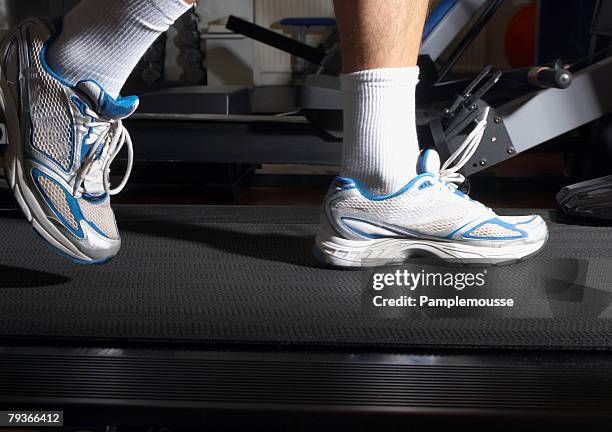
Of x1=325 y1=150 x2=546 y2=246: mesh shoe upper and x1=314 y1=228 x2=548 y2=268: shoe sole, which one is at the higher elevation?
x1=325 y1=150 x2=546 y2=246: mesh shoe upper

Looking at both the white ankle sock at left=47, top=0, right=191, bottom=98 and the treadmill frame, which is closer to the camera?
the treadmill frame

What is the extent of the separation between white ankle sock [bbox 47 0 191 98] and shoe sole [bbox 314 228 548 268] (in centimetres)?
43

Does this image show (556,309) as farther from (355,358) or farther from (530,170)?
(530,170)

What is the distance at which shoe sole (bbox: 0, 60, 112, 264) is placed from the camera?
39.4 inches

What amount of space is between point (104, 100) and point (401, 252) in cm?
54

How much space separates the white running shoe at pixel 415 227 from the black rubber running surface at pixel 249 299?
43 mm

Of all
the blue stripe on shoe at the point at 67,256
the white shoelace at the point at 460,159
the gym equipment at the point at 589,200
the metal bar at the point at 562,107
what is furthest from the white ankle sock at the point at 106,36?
the metal bar at the point at 562,107

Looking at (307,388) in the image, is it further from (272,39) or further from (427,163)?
(272,39)

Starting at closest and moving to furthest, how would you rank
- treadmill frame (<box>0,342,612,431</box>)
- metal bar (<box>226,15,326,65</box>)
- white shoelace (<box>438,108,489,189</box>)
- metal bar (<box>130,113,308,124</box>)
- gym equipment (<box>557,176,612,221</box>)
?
1. treadmill frame (<box>0,342,612,431</box>)
2. white shoelace (<box>438,108,489,189</box>)
3. gym equipment (<box>557,176,612,221</box>)
4. metal bar (<box>130,113,308,124</box>)
5. metal bar (<box>226,15,326,65</box>)

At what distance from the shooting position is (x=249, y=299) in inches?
37.8

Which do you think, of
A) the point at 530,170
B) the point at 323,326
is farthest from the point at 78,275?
the point at 530,170

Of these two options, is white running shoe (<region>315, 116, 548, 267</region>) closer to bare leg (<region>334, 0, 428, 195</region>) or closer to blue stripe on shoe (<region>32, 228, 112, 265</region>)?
bare leg (<region>334, 0, 428, 195</region>)

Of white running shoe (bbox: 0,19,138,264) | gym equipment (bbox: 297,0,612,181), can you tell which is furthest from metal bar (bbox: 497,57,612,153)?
white running shoe (bbox: 0,19,138,264)

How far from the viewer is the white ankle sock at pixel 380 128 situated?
3.49 ft
